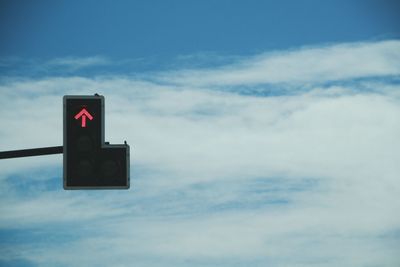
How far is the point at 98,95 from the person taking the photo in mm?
6598

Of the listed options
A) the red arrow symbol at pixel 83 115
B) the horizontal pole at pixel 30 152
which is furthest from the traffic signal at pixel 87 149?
the horizontal pole at pixel 30 152

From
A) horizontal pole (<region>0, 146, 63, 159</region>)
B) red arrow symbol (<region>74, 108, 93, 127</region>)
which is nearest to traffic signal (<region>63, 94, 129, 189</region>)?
red arrow symbol (<region>74, 108, 93, 127</region>)

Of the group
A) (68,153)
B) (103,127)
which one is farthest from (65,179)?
(103,127)

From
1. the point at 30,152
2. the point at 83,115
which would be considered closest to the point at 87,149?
the point at 83,115

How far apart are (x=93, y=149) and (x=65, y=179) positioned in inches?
20.2

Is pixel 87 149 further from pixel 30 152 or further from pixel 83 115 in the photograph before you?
pixel 30 152

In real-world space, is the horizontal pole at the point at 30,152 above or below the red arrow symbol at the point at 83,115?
below

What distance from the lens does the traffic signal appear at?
260 inches

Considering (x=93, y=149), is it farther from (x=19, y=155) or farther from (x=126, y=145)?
(x=19, y=155)

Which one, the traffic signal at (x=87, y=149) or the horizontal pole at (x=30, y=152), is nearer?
the horizontal pole at (x=30, y=152)

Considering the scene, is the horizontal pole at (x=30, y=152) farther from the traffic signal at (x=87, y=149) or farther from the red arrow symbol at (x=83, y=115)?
the red arrow symbol at (x=83, y=115)

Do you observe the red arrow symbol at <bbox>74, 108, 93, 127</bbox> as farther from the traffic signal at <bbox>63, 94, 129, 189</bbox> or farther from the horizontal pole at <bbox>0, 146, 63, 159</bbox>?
the horizontal pole at <bbox>0, 146, 63, 159</bbox>

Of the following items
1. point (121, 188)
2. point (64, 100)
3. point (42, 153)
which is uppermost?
point (64, 100)

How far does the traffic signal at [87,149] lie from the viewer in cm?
661
